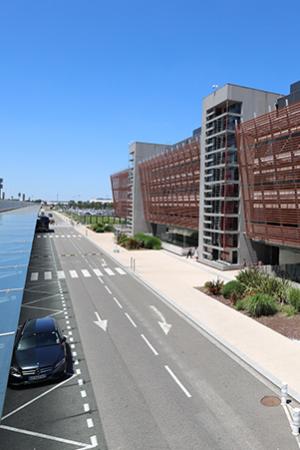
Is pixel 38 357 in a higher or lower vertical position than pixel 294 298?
higher

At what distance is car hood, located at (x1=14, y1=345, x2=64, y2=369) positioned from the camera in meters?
12.0

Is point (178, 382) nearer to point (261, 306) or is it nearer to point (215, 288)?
point (261, 306)

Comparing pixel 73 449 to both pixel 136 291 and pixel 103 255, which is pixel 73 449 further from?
pixel 103 255

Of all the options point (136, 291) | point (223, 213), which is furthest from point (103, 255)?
point (136, 291)

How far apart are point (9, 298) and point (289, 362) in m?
10.8

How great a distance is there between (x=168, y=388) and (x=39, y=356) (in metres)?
4.52

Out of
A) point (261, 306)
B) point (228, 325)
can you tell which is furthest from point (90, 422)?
point (261, 306)

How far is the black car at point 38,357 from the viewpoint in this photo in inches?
462

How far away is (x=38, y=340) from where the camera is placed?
516 inches

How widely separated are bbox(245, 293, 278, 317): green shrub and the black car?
1145 centimetres

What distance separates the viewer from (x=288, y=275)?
32.6 m

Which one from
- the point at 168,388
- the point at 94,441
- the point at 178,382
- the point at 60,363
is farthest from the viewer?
the point at 178,382

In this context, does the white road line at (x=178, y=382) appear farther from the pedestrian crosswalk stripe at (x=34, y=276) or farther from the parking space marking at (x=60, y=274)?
the pedestrian crosswalk stripe at (x=34, y=276)

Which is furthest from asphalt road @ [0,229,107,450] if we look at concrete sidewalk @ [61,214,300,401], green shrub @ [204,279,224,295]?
green shrub @ [204,279,224,295]
